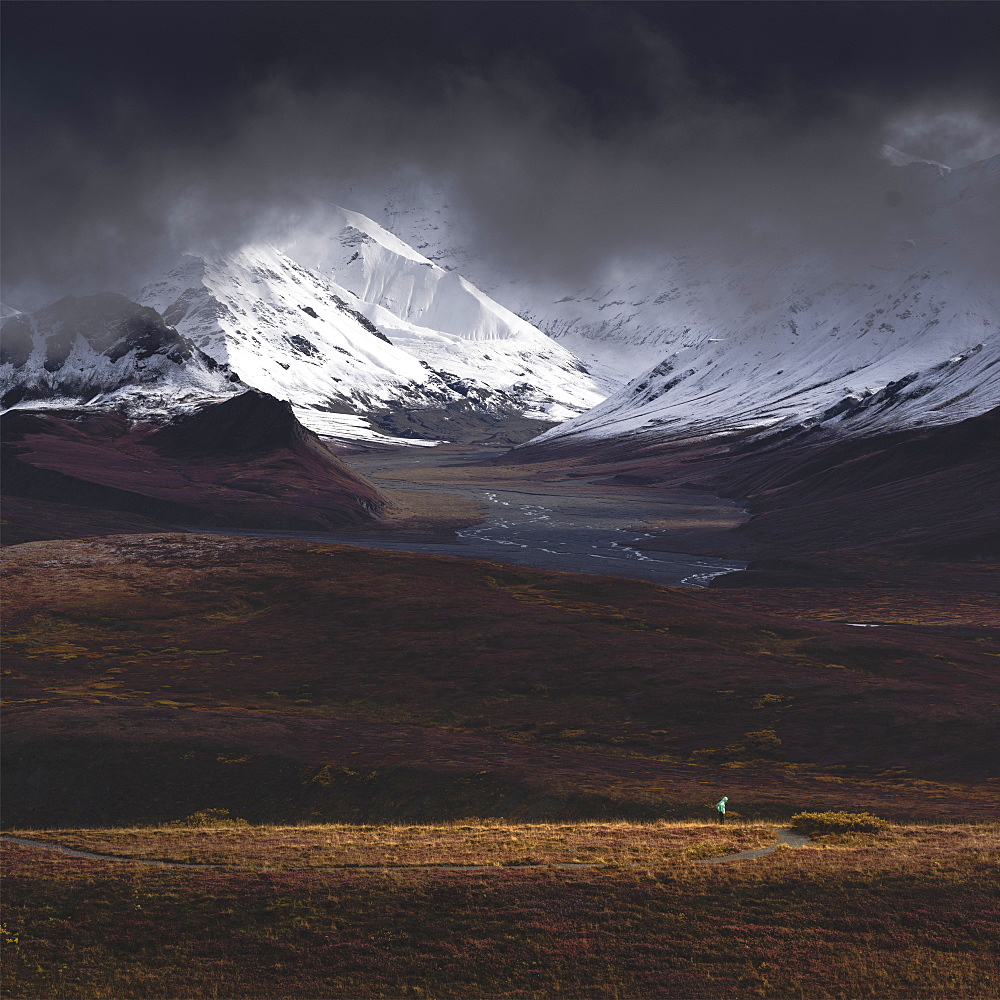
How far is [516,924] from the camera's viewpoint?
1097 inches

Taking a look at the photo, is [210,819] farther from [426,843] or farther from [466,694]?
[466,694]

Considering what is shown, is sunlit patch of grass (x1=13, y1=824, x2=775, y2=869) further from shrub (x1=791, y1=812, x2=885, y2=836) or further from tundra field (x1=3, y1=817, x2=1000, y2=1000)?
shrub (x1=791, y1=812, x2=885, y2=836)

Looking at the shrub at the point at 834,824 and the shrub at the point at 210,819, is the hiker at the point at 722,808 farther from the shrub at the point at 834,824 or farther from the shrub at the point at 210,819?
the shrub at the point at 210,819

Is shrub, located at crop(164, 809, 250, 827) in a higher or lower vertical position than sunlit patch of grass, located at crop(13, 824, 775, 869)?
lower

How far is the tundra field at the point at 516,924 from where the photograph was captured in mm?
25281

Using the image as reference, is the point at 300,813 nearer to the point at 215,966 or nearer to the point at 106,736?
the point at 106,736

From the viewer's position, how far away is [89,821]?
4988cm

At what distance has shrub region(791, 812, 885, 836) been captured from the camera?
38781 mm

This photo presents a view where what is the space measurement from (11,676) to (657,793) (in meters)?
58.1

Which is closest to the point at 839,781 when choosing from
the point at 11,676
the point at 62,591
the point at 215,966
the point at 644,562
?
the point at 215,966

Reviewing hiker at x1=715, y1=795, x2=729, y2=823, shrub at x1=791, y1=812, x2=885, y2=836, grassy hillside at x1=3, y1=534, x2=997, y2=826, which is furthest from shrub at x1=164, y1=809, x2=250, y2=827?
shrub at x1=791, y1=812, x2=885, y2=836

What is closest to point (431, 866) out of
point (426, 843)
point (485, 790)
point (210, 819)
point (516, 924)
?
point (426, 843)

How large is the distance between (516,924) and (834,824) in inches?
675

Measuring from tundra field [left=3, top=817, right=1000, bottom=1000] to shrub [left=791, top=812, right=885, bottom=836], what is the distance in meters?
3.44
